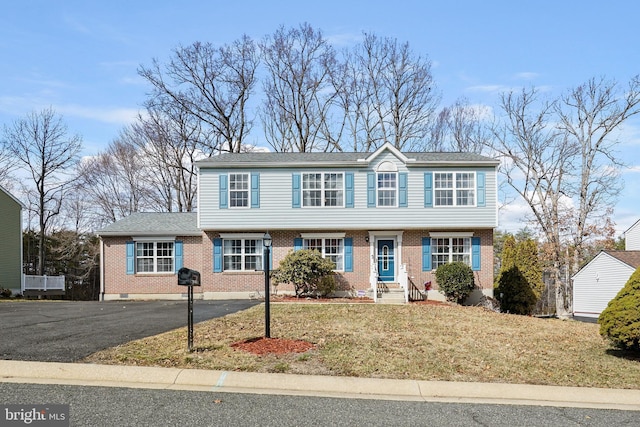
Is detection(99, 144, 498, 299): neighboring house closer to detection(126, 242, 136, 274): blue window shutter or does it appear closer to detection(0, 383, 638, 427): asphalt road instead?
detection(126, 242, 136, 274): blue window shutter

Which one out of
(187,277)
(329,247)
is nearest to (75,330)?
(187,277)

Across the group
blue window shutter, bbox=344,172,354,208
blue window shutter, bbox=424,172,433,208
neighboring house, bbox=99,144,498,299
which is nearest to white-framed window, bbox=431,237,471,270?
neighboring house, bbox=99,144,498,299

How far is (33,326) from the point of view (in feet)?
41.4

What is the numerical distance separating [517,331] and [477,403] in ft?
21.2

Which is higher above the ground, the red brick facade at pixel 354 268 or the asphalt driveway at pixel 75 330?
the red brick facade at pixel 354 268

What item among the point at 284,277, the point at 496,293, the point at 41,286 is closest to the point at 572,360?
the point at 284,277

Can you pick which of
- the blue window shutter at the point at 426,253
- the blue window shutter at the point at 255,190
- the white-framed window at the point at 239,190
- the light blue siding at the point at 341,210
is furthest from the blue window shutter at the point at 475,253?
the white-framed window at the point at 239,190

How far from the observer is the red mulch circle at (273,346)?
9969mm

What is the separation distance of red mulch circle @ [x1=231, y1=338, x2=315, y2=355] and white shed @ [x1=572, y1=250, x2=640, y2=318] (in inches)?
1133

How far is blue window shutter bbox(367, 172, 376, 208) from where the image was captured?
23641 millimetres

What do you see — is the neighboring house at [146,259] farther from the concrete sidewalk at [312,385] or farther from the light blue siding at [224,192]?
the concrete sidewalk at [312,385]

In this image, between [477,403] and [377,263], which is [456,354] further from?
[377,263]

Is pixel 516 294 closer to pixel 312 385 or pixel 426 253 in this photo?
pixel 426 253

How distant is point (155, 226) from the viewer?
2573 centimetres
